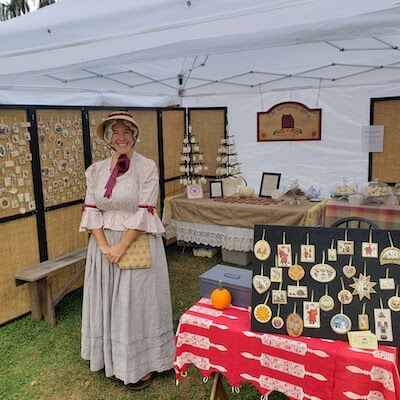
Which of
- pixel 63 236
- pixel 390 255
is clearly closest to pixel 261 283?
pixel 390 255

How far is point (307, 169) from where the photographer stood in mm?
4422

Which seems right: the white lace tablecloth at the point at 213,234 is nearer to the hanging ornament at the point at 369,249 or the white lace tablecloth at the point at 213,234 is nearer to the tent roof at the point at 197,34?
the tent roof at the point at 197,34

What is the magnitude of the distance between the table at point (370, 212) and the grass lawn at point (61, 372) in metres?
1.37

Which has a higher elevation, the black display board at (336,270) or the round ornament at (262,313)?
the black display board at (336,270)

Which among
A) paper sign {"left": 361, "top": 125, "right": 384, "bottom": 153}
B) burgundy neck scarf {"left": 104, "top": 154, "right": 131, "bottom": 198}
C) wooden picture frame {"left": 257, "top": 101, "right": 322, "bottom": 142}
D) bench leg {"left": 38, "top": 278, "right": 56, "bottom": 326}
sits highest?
wooden picture frame {"left": 257, "top": 101, "right": 322, "bottom": 142}

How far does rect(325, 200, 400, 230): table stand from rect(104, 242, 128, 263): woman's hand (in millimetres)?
1979

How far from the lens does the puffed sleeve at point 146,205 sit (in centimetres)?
222

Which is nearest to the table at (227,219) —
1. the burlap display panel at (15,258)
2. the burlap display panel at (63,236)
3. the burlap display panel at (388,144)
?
the burlap display panel at (388,144)

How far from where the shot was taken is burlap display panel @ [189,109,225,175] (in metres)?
4.84

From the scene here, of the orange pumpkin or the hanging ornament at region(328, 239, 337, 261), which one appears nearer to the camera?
the hanging ornament at region(328, 239, 337, 261)

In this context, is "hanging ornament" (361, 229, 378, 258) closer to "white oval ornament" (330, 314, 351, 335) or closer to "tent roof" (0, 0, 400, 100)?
"white oval ornament" (330, 314, 351, 335)

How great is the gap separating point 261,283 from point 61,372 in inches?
64.5

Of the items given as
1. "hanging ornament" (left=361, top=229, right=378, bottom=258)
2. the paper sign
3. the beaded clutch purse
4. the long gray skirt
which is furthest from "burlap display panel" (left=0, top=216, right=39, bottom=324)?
the paper sign

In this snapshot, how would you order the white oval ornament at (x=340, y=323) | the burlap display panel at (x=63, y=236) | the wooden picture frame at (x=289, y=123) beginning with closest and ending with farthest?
the white oval ornament at (x=340, y=323) < the burlap display panel at (x=63, y=236) < the wooden picture frame at (x=289, y=123)
